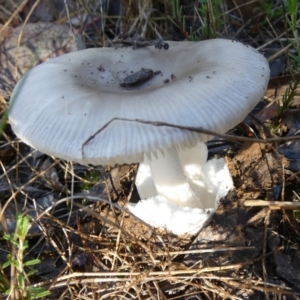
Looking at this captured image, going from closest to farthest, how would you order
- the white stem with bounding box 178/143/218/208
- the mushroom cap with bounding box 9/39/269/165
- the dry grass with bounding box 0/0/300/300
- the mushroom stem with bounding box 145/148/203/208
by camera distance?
the mushroom cap with bounding box 9/39/269/165
the dry grass with bounding box 0/0/300/300
the mushroom stem with bounding box 145/148/203/208
the white stem with bounding box 178/143/218/208

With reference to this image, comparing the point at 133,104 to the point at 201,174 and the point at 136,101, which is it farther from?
the point at 201,174

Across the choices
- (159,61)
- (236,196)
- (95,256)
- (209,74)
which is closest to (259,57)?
(209,74)

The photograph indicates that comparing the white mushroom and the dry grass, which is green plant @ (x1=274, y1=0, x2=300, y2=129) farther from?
the white mushroom

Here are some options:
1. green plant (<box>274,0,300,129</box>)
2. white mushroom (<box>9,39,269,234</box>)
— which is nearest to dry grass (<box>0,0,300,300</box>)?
green plant (<box>274,0,300,129</box>)

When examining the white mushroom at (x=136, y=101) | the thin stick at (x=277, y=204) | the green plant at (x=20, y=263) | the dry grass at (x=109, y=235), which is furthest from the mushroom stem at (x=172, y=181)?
the green plant at (x=20, y=263)

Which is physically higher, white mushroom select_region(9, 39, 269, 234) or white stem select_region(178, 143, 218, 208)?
white mushroom select_region(9, 39, 269, 234)

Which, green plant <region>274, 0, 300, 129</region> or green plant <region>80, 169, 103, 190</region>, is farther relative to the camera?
green plant <region>80, 169, 103, 190</region>

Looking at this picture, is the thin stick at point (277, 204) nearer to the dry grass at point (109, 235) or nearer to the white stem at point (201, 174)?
the dry grass at point (109, 235)

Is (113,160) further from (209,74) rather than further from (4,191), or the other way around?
(4,191)
